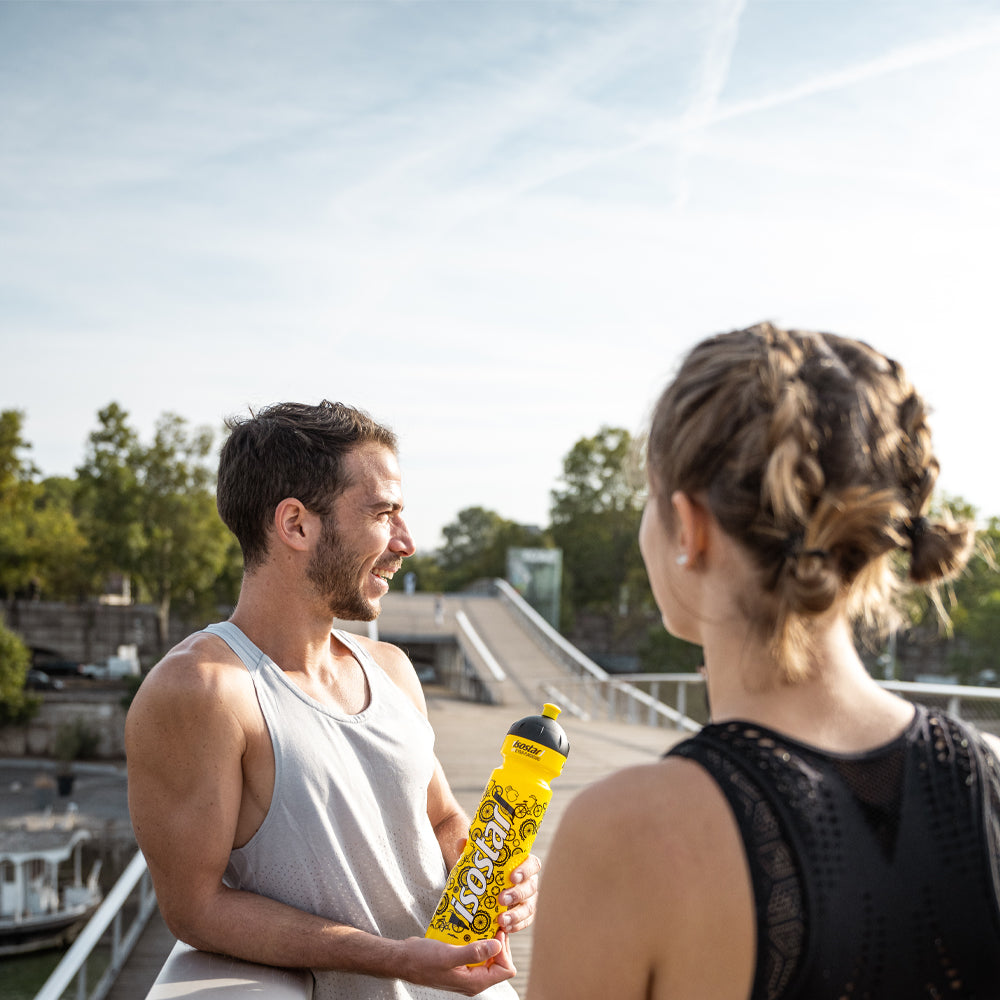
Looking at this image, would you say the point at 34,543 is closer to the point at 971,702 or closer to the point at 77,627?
the point at 77,627

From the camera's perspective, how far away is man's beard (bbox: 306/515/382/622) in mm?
2053

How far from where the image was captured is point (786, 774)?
97 cm

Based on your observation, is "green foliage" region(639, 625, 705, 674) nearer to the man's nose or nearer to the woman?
the man's nose

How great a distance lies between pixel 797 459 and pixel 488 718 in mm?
14644

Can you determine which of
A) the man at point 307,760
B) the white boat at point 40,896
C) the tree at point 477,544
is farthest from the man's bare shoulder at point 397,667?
the tree at point 477,544

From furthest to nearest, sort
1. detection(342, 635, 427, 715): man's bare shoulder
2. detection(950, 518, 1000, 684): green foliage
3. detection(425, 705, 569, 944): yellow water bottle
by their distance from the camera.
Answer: detection(950, 518, 1000, 684): green foliage, detection(342, 635, 427, 715): man's bare shoulder, detection(425, 705, 569, 944): yellow water bottle

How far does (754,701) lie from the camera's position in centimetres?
104

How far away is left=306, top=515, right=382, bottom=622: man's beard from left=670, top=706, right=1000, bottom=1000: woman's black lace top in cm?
116

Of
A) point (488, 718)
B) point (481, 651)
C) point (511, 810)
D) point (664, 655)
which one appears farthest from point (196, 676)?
point (664, 655)

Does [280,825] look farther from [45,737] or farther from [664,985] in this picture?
[45,737]

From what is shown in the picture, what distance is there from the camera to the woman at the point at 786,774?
3.12 ft

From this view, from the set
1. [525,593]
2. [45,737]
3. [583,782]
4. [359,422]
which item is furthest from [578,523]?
[359,422]

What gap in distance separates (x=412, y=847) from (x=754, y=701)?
1.17 metres

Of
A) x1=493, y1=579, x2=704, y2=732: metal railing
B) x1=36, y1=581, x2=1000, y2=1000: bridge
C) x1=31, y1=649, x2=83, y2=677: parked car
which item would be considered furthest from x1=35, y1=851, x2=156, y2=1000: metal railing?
x1=31, y1=649, x2=83, y2=677: parked car
